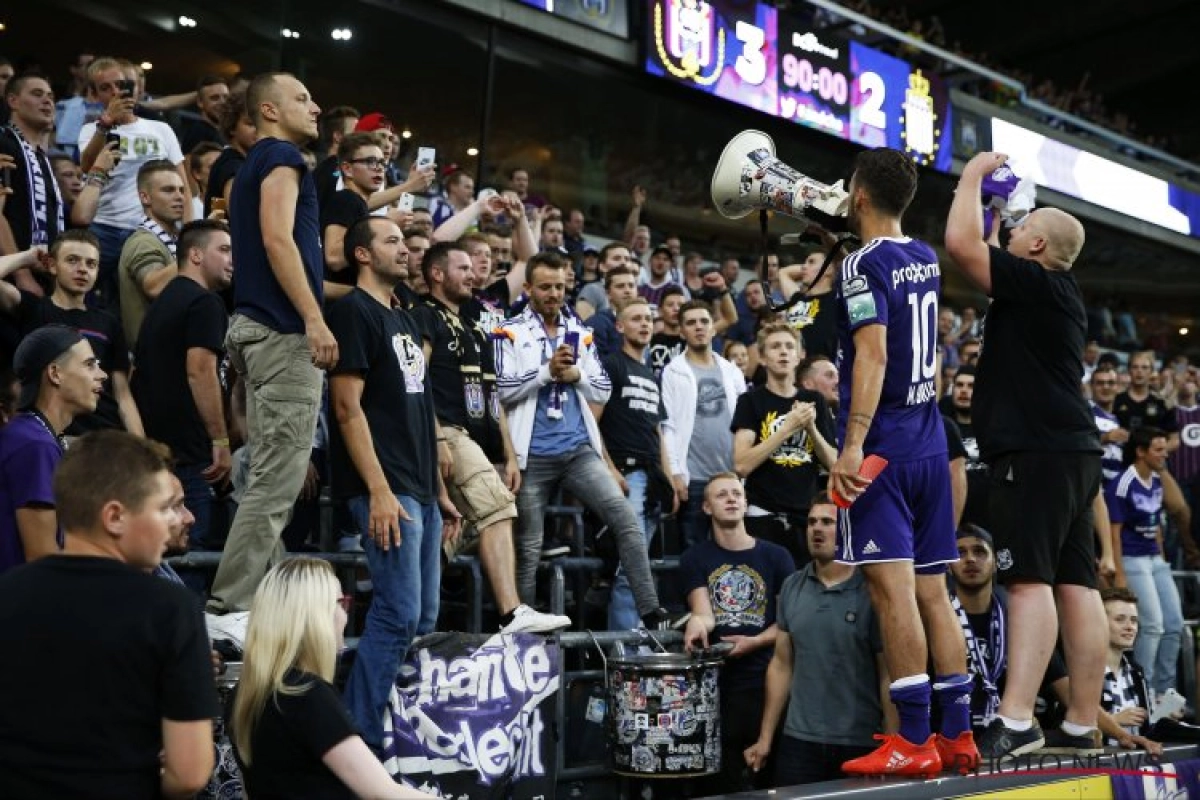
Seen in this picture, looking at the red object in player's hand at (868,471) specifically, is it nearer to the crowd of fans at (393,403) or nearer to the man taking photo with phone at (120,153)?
the crowd of fans at (393,403)

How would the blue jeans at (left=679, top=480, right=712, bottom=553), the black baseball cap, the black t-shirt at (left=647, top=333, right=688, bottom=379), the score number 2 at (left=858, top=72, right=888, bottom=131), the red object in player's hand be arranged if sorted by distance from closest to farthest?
the black baseball cap, the red object in player's hand, the blue jeans at (left=679, top=480, right=712, bottom=553), the black t-shirt at (left=647, top=333, right=688, bottom=379), the score number 2 at (left=858, top=72, right=888, bottom=131)

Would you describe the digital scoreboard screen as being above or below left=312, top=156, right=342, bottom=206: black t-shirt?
above

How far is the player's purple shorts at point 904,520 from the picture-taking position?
441 centimetres

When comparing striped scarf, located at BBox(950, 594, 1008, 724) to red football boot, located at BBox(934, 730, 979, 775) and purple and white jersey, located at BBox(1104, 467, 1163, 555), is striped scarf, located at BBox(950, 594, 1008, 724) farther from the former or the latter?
purple and white jersey, located at BBox(1104, 467, 1163, 555)

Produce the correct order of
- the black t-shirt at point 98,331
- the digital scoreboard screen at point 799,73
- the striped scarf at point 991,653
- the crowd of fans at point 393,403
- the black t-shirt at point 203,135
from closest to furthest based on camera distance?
1. the crowd of fans at point 393,403
2. the black t-shirt at point 98,331
3. the striped scarf at point 991,653
4. the black t-shirt at point 203,135
5. the digital scoreboard screen at point 799,73

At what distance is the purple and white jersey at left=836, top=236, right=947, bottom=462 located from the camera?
178 inches

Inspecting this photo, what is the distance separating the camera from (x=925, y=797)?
13.3 feet

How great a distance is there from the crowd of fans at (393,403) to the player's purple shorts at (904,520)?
874mm

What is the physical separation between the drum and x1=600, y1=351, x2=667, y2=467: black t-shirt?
200 centimetres

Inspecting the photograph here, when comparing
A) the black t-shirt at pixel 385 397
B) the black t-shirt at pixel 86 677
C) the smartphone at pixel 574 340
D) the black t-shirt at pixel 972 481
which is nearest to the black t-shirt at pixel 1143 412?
the black t-shirt at pixel 972 481

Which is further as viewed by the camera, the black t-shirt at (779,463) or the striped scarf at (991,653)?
the black t-shirt at (779,463)

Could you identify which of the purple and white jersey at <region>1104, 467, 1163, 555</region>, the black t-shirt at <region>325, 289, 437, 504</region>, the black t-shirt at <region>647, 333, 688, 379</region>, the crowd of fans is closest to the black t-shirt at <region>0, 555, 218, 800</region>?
the crowd of fans

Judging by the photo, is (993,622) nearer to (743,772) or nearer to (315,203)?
(743,772)

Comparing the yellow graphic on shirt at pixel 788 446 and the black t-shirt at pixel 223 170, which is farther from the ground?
the black t-shirt at pixel 223 170
